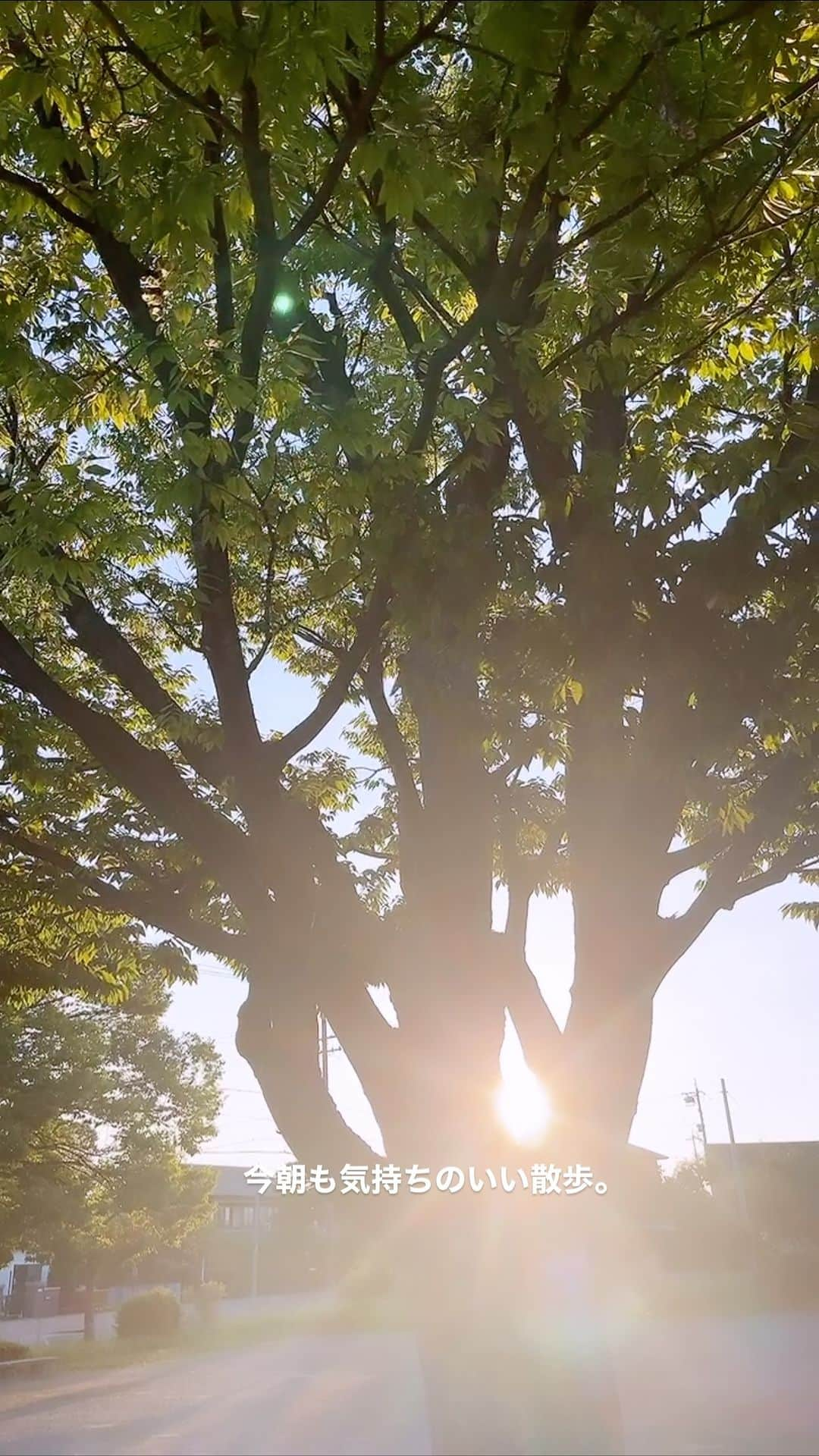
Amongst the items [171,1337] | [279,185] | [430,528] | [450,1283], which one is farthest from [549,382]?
[171,1337]

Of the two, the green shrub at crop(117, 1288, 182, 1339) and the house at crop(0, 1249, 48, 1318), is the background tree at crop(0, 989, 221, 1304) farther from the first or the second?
the house at crop(0, 1249, 48, 1318)

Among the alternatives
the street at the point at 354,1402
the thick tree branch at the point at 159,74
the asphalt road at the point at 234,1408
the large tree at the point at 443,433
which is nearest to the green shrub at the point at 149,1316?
the asphalt road at the point at 234,1408

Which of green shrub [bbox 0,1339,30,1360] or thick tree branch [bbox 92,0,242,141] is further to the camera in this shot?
green shrub [bbox 0,1339,30,1360]

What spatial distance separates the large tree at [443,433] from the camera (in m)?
3.63

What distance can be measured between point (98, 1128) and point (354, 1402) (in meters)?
10.4

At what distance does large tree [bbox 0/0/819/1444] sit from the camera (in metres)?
3.63

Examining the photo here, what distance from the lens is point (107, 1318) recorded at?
103 ft

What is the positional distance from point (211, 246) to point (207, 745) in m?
2.79

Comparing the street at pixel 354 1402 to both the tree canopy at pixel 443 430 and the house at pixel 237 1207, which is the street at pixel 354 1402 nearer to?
the tree canopy at pixel 443 430

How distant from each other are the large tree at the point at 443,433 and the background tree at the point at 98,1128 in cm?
1331

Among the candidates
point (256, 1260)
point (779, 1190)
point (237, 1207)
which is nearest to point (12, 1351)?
point (256, 1260)

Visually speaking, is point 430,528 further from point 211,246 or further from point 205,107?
point 205,107

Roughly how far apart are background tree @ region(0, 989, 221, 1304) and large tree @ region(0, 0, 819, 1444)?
1331 cm

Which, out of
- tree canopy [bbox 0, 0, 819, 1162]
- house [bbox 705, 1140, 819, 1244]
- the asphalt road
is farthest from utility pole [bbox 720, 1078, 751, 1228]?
tree canopy [bbox 0, 0, 819, 1162]
